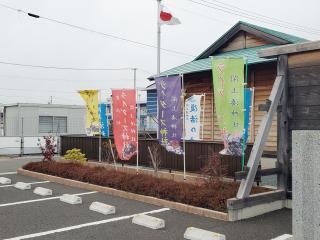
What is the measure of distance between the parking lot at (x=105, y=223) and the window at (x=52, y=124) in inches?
625

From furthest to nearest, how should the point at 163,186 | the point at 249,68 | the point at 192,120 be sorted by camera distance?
the point at 249,68
the point at 192,120
the point at 163,186

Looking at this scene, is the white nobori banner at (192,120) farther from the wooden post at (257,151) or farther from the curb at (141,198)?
the wooden post at (257,151)

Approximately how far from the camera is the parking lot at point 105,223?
19.5 feet

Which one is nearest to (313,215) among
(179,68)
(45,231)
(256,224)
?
(256,224)

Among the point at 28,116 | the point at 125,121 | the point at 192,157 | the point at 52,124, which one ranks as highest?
the point at 28,116

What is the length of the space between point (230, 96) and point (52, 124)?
18.6 meters

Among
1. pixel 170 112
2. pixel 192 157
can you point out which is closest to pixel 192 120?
pixel 192 157

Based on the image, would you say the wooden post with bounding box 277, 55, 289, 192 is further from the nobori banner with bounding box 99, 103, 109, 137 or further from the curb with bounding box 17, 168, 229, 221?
the nobori banner with bounding box 99, 103, 109, 137

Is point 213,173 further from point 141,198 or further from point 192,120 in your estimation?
point 192,120

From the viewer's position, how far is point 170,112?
31.0 ft

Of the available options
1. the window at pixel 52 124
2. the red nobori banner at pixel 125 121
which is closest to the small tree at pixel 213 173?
the red nobori banner at pixel 125 121

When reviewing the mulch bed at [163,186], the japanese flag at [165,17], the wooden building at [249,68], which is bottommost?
the mulch bed at [163,186]

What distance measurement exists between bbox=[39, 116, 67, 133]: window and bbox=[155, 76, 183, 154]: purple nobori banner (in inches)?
626

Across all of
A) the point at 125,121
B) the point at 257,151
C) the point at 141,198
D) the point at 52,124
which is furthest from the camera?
the point at 52,124
